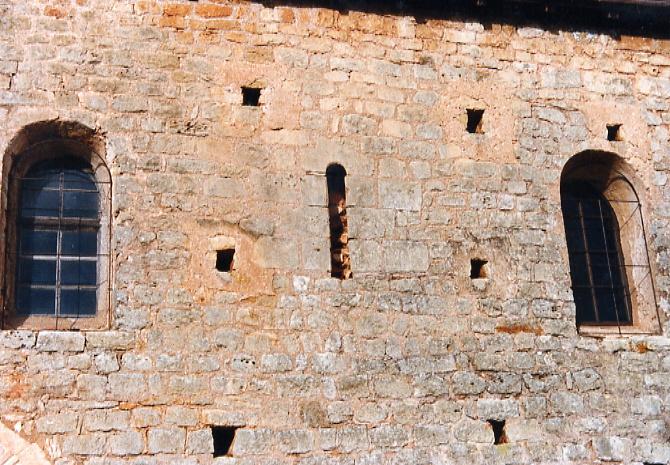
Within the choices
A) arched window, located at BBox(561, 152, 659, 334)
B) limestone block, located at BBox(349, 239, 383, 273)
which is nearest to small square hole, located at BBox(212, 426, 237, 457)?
limestone block, located at BBox(349, 239, 383, 273)

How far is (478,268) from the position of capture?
7.75 m

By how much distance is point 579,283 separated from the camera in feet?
26.9

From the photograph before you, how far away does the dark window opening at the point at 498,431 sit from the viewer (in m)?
7.28

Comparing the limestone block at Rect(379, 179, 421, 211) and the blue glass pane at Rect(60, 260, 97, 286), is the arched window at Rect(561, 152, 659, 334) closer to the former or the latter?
the limestone block at Rect(379, 179, 421, 211)

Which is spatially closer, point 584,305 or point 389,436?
point 389,436

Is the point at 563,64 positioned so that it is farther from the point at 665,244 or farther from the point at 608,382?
the point at 608,382

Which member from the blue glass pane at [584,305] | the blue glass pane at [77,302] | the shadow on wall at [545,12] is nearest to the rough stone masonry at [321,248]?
the shadow on wall at [545,12]

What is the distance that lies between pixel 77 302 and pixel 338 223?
195cm

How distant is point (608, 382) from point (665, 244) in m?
1.32

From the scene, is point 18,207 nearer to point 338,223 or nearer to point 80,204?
point 80,204

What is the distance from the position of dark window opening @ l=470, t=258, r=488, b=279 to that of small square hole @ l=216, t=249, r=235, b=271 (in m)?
1.79

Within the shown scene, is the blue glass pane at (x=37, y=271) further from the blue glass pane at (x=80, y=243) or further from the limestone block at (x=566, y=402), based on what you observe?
the limestone block at (x=566, y=402)

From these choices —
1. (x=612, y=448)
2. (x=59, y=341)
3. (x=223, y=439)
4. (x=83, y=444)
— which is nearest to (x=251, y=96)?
(x=59, y=341)

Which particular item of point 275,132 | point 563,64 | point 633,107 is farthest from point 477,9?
point 275,132
